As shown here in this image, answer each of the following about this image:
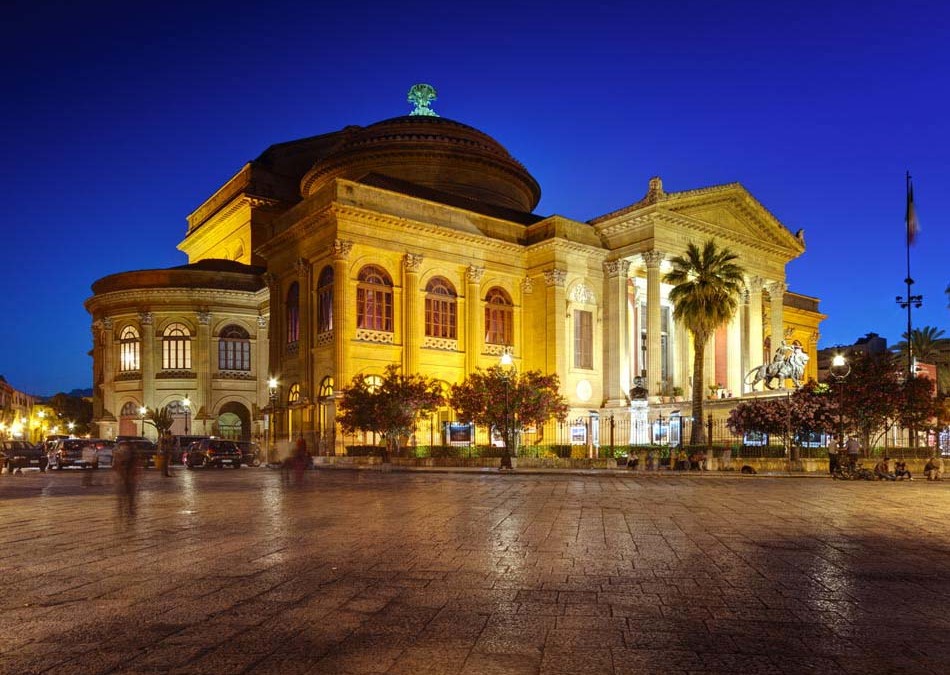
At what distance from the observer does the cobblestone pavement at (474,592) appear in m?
4.79

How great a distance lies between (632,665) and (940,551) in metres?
6.41

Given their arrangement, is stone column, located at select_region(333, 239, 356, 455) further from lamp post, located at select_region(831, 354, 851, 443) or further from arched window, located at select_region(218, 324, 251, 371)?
lamp post, located at select_region(831, 354, 851, 443)

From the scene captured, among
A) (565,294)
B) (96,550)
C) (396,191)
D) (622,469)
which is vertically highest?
(396,191)

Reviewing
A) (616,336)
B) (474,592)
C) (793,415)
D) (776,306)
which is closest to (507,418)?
(793,415)

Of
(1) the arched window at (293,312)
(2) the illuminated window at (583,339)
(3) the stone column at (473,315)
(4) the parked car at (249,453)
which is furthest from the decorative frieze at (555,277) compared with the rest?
(4) the parked car at (249,453)

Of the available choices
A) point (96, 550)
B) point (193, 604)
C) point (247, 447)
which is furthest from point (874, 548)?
point (247, 447)

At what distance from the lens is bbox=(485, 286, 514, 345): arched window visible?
45.5 meters

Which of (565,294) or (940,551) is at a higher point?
(565,294)

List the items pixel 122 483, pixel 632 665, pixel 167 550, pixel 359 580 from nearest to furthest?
pixel 632 665 → pixel 359 580 → pixel 167 550 → pixel 122 483

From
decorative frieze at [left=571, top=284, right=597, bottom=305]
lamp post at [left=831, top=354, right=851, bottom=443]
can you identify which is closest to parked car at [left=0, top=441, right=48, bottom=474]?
decorative frieze at [left=571, top=284, right=597, bottom=305]

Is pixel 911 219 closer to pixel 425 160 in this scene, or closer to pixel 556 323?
pixel 556 323

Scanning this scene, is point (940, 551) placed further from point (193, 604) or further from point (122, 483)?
point (122, 483)

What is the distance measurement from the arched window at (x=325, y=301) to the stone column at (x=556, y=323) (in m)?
12.4

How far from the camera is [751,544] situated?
9.62m
